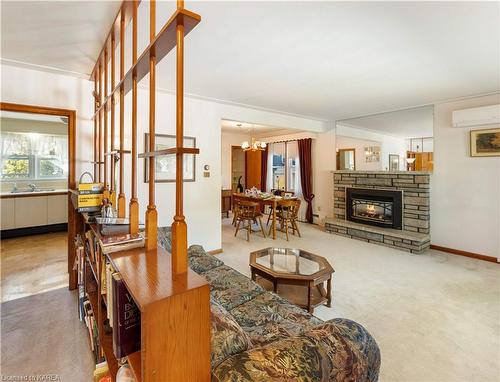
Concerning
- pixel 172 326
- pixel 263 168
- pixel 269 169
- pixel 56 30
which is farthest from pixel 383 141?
pixel 172 326

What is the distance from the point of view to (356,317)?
7.73 feet

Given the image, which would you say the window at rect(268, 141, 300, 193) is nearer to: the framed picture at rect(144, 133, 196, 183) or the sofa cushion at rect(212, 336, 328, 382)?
the framed picture at rect(144, 133, 196, 183)

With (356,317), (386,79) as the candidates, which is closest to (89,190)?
(356,317)

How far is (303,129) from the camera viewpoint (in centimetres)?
558

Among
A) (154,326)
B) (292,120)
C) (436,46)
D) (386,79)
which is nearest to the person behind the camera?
(154,326)

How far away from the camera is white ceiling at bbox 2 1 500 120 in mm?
1796

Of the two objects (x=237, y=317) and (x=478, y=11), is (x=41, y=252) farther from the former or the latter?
(x=478, y=11)

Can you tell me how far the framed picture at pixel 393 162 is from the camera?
492 cm

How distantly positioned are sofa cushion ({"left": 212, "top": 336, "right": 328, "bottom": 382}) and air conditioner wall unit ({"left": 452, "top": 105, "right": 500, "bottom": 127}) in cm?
459

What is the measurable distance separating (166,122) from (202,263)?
2.20 metres

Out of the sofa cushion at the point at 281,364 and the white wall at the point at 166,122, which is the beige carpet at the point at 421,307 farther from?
the sofa cushion at the point at 281,364

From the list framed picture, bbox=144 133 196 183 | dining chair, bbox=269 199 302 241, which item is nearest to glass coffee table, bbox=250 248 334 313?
framed picture, bbox=144 133 196 183

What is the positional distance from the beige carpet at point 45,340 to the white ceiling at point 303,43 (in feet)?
8.10

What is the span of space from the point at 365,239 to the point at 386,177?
1.29 m
